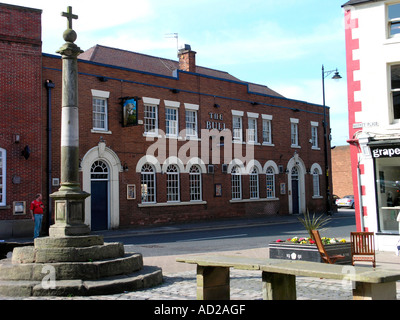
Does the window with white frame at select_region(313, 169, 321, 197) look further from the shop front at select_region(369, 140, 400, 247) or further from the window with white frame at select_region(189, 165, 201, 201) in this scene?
the shop front at select_region(369, 140, 400, 247)

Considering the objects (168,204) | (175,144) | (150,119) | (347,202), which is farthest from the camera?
(347,202)

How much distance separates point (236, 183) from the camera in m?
30.6

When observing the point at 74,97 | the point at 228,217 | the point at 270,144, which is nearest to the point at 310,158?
the point at 270,144

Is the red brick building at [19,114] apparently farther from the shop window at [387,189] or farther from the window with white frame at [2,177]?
the shop window at [387,189]

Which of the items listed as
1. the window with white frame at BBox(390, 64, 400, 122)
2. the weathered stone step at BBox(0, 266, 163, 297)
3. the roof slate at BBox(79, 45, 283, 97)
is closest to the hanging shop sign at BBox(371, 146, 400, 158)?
the window with white frame at BBox(390, 64, 400, 122)

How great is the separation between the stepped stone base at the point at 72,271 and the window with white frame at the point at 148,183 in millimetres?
15314

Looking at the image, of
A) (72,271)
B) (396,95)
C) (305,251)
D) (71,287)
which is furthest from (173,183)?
(71,287)

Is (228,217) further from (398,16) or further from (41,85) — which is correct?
(398,16)

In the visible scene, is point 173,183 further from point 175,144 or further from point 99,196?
point 99,196

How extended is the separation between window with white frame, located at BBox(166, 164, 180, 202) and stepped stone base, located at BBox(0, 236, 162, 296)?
16.5 meters

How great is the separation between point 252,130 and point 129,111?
33.6 feet

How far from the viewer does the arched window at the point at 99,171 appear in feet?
76.9

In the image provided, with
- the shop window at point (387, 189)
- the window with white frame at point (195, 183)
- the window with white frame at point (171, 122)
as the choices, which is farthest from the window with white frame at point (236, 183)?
the shop window at point (387, 189)

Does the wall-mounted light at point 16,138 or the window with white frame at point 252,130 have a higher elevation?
the window with white frame at point 252,130
